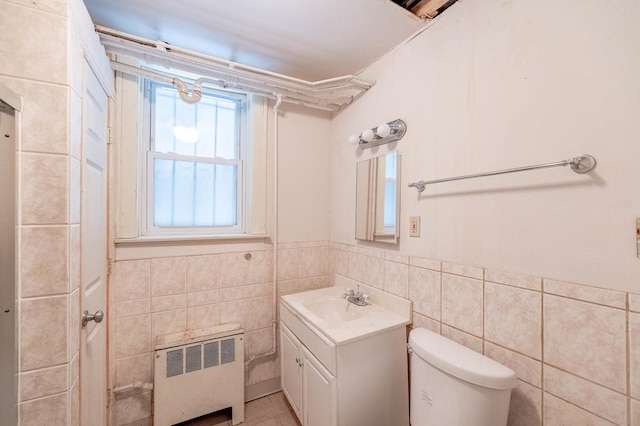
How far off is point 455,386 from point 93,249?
1638 mm

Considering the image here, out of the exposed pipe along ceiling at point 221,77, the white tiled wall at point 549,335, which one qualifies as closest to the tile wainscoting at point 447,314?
the white tiled wall at point 549,335

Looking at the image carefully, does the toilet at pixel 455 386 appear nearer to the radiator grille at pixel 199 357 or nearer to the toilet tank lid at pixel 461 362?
the toilet tank lid at pixel 461 362

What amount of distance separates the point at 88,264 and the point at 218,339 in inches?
34.3

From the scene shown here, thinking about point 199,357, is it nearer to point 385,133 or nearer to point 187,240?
point 187,240

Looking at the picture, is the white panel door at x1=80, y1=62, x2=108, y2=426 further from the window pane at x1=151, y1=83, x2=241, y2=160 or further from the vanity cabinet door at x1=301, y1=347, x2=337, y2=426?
the vanity cabinet door at x1=301, y1=347, x2=337, y2=426

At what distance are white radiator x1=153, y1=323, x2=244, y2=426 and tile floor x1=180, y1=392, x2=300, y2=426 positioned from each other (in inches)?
3.8

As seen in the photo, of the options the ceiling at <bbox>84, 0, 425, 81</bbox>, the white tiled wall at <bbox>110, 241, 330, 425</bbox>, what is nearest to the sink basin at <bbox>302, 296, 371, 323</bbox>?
the white tiled wall at <bbox>110, 241, 330, 425</bbox>

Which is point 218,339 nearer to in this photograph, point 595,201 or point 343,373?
point 343,373

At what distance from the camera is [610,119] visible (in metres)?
0.77

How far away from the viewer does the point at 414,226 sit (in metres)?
1.39

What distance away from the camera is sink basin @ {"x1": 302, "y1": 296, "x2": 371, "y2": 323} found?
1.61m

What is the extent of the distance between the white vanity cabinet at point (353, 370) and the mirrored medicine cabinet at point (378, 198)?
0.47 metres

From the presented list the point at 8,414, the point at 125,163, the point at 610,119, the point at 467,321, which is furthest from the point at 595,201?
the point at 125,163

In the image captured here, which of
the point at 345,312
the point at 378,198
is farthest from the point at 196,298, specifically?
the point at 378,198
